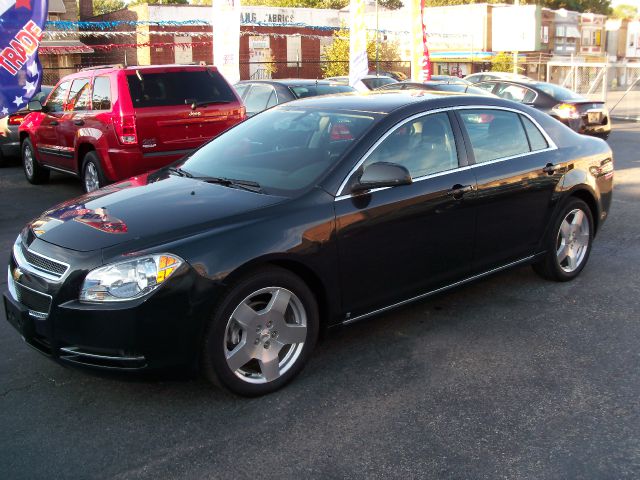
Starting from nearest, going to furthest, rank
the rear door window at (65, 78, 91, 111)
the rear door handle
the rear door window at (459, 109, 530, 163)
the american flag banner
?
the rear door handle < the rear door window at (459, 109, 530, 163) < the rear door window at (65, 78, 91, 111) < the american flag banner

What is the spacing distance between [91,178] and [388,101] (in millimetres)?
5718

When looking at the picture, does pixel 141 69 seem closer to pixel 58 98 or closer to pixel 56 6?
pixel 58 98

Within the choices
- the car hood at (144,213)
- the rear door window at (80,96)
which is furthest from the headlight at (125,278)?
the rear door window at (80,96)

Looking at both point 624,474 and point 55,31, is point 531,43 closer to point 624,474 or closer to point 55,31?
point 55,31

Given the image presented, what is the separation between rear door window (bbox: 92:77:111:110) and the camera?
884 centimetres

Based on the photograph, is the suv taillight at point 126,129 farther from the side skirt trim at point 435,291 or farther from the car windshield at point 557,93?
the car windshield at point 557,93

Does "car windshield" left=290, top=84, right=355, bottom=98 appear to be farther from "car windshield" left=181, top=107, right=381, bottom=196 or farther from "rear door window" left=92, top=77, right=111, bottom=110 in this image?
"car windshield" left=181, top=107, right=381, bottom=196

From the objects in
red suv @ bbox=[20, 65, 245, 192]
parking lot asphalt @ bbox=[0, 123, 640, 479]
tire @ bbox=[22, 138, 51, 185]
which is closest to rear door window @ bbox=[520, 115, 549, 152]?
parking lot asphalt @ bbox=[0, 123, 640, 479]

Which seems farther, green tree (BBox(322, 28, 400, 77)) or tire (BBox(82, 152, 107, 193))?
green tree (BBox(322, 28, 400, 77))

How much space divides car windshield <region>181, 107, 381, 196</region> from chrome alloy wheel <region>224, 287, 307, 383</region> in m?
0.68

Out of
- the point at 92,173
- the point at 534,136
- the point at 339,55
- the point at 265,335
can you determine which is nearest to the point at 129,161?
the point at 92,173

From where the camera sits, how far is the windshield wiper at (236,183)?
419 centimetres

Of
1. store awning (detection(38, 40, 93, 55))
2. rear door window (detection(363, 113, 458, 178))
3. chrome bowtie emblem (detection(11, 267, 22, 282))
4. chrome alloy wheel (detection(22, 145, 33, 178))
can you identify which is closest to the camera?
chrome bowtie emblem (detection(11, 267, 22, 282))

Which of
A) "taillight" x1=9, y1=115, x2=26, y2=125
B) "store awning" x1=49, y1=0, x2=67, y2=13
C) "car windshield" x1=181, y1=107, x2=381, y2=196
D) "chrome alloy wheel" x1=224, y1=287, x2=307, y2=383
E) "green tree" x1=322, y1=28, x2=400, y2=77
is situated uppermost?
"store awning" x1=49, y1=0, x2=67, y2=13
